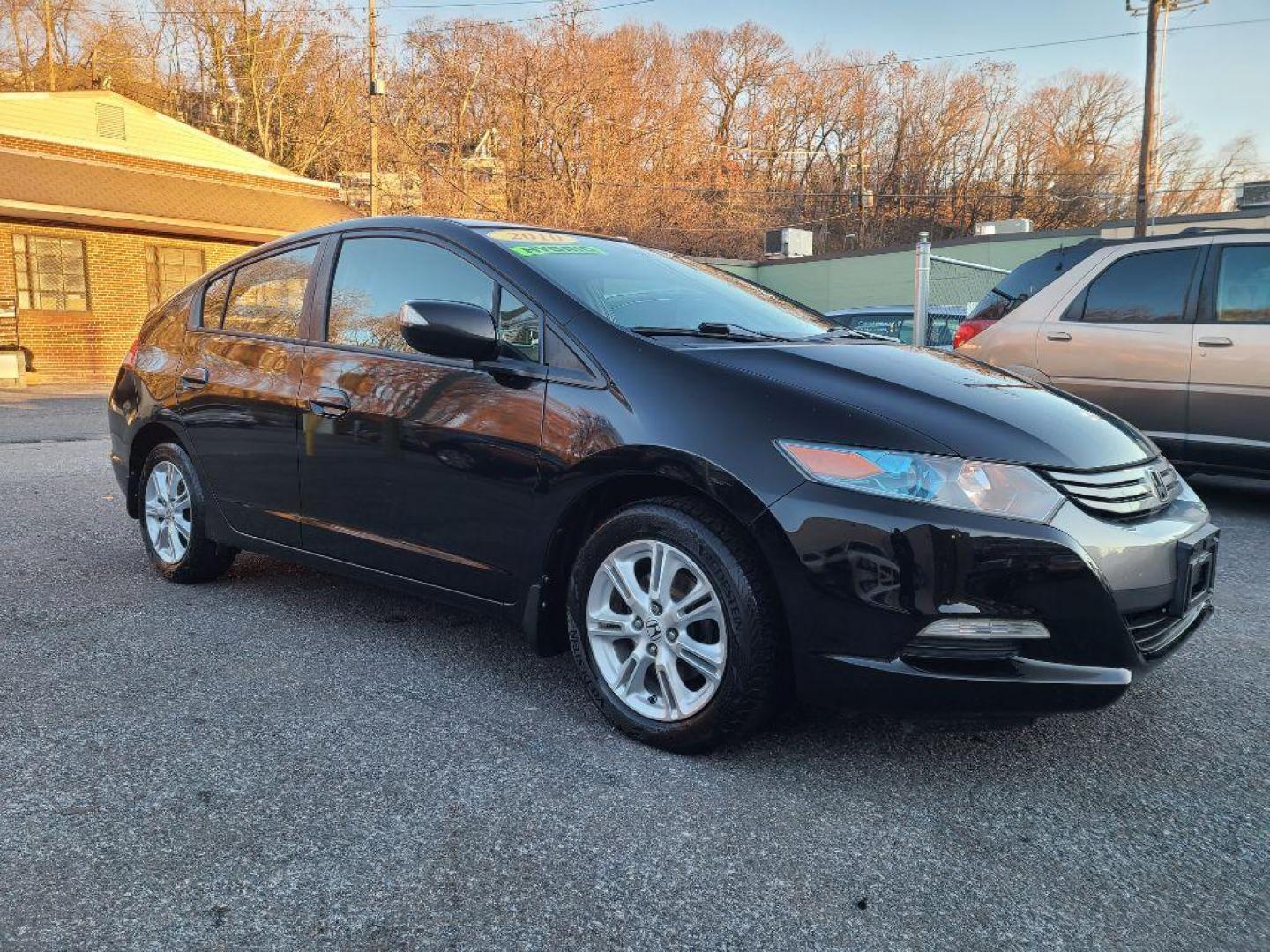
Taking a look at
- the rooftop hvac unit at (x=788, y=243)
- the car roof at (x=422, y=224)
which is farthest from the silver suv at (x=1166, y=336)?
the rooftop hvac unit at (x=788, y=243)

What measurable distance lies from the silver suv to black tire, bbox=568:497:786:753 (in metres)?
3.71

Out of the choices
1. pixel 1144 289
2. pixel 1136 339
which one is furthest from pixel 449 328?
pixel 1144 289

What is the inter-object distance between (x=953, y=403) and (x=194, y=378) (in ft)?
10.5

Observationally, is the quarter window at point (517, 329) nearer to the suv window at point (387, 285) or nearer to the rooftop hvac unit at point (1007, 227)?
the suv window at point (387, 285)

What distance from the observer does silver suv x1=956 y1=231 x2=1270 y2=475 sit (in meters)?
6.04

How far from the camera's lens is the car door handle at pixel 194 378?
4207mm

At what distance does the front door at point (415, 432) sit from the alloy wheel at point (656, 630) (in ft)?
1.14

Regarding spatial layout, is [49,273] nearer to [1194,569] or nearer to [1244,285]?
[1244,285]

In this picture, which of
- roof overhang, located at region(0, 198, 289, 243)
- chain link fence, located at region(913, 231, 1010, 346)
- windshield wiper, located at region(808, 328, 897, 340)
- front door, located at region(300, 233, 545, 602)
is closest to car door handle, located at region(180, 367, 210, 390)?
front door, located at region(300, 233, 545, 602)

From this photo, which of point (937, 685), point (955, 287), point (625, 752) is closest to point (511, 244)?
point (625, 752)

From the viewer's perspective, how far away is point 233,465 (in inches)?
159

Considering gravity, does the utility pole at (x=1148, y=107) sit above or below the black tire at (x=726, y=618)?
above

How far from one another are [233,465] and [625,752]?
223 cm

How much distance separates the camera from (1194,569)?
107 inches
